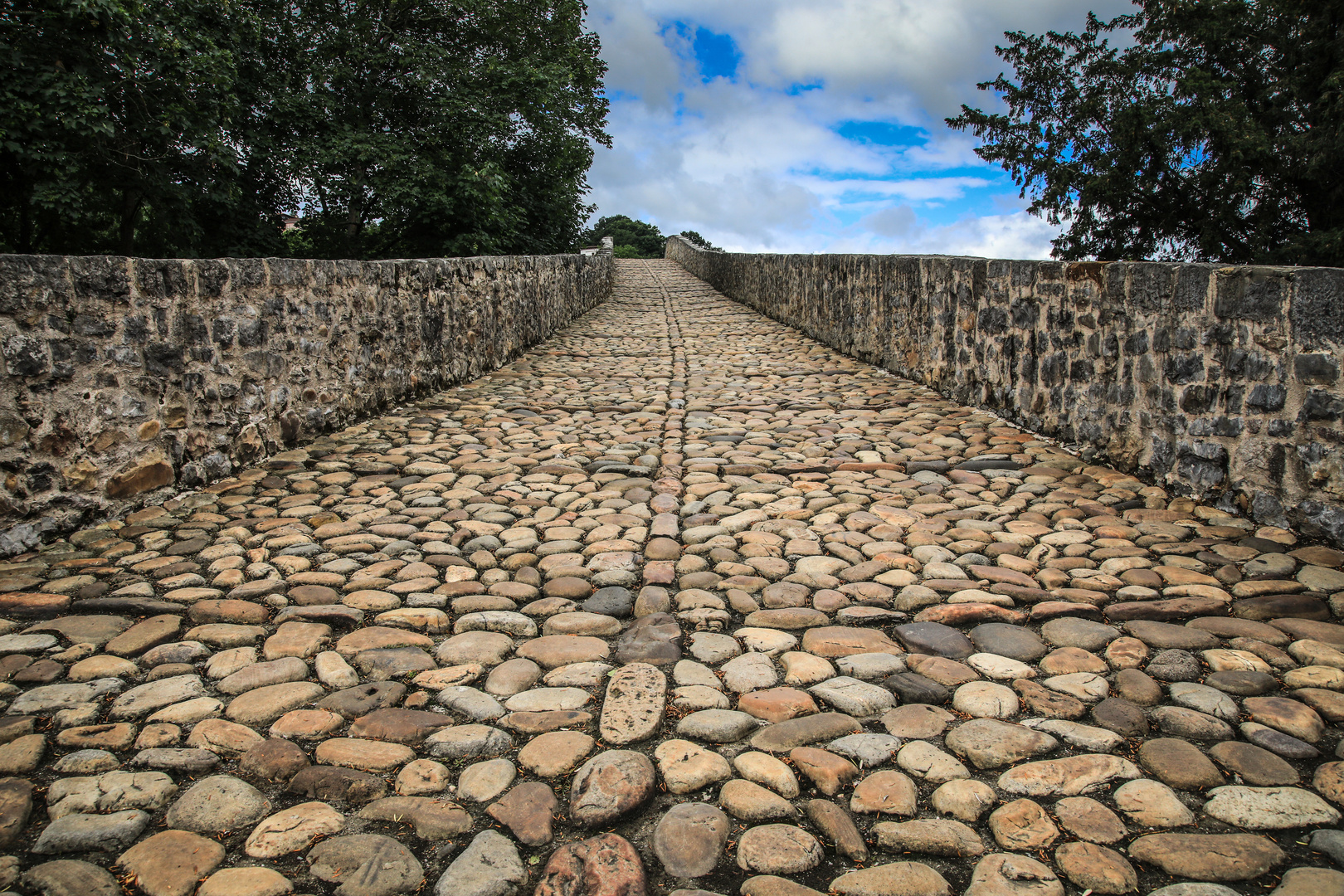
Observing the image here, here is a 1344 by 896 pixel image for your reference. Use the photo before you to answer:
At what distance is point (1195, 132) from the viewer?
17.5 m

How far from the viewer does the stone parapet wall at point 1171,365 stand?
3.24m

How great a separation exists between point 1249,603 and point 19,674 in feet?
13.0

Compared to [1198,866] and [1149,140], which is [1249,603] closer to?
[1198,866]

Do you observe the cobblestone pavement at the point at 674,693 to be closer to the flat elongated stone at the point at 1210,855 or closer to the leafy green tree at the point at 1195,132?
the flat elongated stone at the point at 1210,855

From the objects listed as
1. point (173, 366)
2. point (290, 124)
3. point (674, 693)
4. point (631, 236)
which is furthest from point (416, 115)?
point (631, 236)

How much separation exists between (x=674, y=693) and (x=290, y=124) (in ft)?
55.2

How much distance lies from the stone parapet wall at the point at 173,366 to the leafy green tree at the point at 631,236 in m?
45.7

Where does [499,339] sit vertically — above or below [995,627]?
above

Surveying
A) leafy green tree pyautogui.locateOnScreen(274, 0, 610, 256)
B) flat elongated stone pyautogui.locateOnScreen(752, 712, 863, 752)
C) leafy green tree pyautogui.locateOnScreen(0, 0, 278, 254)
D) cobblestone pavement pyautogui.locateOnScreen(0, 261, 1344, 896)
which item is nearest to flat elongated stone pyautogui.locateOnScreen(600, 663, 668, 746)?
cobblestone pavement pyautogui.locateOnScreen(0, 261, 1344, 896)

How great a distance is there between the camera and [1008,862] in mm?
1665

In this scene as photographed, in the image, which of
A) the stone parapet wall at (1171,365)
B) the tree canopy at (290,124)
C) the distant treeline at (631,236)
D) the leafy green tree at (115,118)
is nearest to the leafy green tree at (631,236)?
the distant treeline at (631,236)

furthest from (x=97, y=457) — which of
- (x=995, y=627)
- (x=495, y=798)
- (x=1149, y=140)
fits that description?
(x=1149, y=140)

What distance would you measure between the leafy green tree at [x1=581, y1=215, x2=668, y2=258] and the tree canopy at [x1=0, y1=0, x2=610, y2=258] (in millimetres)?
30282

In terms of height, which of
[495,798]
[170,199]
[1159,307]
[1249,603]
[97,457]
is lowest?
[495,798]
